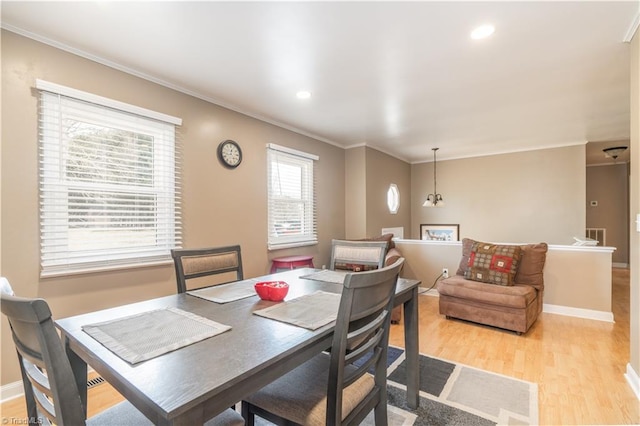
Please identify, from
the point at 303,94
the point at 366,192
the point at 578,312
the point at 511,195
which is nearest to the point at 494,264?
the point at 578,312

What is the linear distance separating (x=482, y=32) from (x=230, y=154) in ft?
8.36

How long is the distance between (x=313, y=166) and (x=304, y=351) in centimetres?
367

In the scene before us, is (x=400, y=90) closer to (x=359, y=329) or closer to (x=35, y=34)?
(x=359, y=329)

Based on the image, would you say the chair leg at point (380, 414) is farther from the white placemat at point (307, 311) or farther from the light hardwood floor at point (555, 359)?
the light hardwood floor at point (555, 359)

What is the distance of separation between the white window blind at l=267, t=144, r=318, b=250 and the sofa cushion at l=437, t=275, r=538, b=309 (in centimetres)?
198

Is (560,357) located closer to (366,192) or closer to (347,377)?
(347,377)

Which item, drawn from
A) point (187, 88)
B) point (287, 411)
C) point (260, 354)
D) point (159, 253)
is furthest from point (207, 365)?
point (187, 88)

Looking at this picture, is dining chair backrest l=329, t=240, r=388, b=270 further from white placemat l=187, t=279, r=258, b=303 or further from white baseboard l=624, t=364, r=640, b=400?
white baseboard l=624, t=364, r=640, b=400

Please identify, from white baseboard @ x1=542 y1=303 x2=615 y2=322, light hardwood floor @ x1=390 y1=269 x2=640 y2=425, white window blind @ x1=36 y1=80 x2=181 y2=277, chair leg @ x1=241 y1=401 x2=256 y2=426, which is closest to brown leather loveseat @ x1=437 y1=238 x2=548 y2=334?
light hardwood floor @ x1=390 y1=269 x2=640 y2=425

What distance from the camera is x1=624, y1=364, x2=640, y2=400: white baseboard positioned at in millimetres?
2004

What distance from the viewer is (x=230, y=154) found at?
3350 millimetres

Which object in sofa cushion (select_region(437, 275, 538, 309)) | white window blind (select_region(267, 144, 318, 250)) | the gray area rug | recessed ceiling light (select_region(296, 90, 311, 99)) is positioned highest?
recessed ceiling light (select_region(296, 90, 311, 99))

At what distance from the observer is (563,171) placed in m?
5.26

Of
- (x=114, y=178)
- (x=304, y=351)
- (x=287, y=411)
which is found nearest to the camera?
(x=304, y=351)
